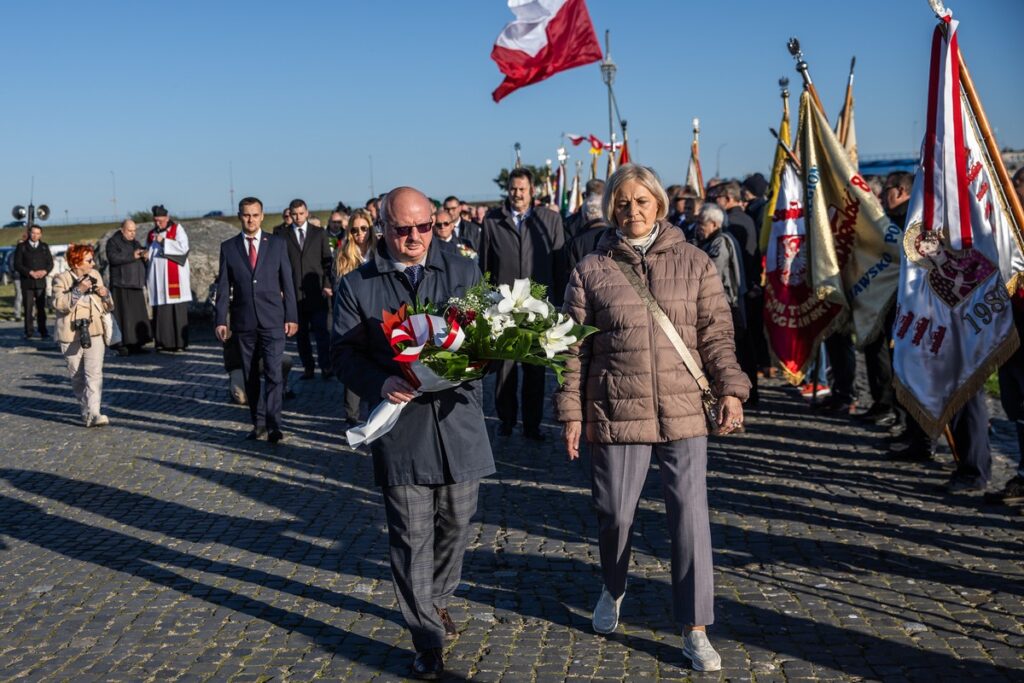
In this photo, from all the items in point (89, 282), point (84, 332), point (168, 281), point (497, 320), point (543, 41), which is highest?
point (543, 41)

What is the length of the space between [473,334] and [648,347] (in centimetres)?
82

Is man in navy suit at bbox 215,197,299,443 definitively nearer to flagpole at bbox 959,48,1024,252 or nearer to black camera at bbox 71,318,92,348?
black camera at bbox 71,318,92,348

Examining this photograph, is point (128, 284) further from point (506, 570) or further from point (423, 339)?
point (423, 339)

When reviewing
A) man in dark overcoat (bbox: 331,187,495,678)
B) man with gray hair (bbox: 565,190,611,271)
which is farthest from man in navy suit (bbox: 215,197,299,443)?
man in dark overcoat (bbox: 331,187,495,678)

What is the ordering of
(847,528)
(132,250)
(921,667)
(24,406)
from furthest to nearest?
(132,250) < (24,406) < (847,528) < (921,667)

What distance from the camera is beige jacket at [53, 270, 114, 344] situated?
11.5m

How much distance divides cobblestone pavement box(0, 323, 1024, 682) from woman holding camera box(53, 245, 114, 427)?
1.34 meters

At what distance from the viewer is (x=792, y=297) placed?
10.6 meters

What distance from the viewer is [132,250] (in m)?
18.7

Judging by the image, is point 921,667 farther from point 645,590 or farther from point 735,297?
point 735,297

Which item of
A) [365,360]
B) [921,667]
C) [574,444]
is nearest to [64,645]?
[365,360]

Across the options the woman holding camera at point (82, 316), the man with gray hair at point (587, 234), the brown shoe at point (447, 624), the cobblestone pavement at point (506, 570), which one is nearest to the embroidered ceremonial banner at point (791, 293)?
the cobblestone pavement at point (506, 570)

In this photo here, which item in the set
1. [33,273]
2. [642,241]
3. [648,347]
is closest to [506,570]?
[648,347]

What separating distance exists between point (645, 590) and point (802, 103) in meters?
5.85
